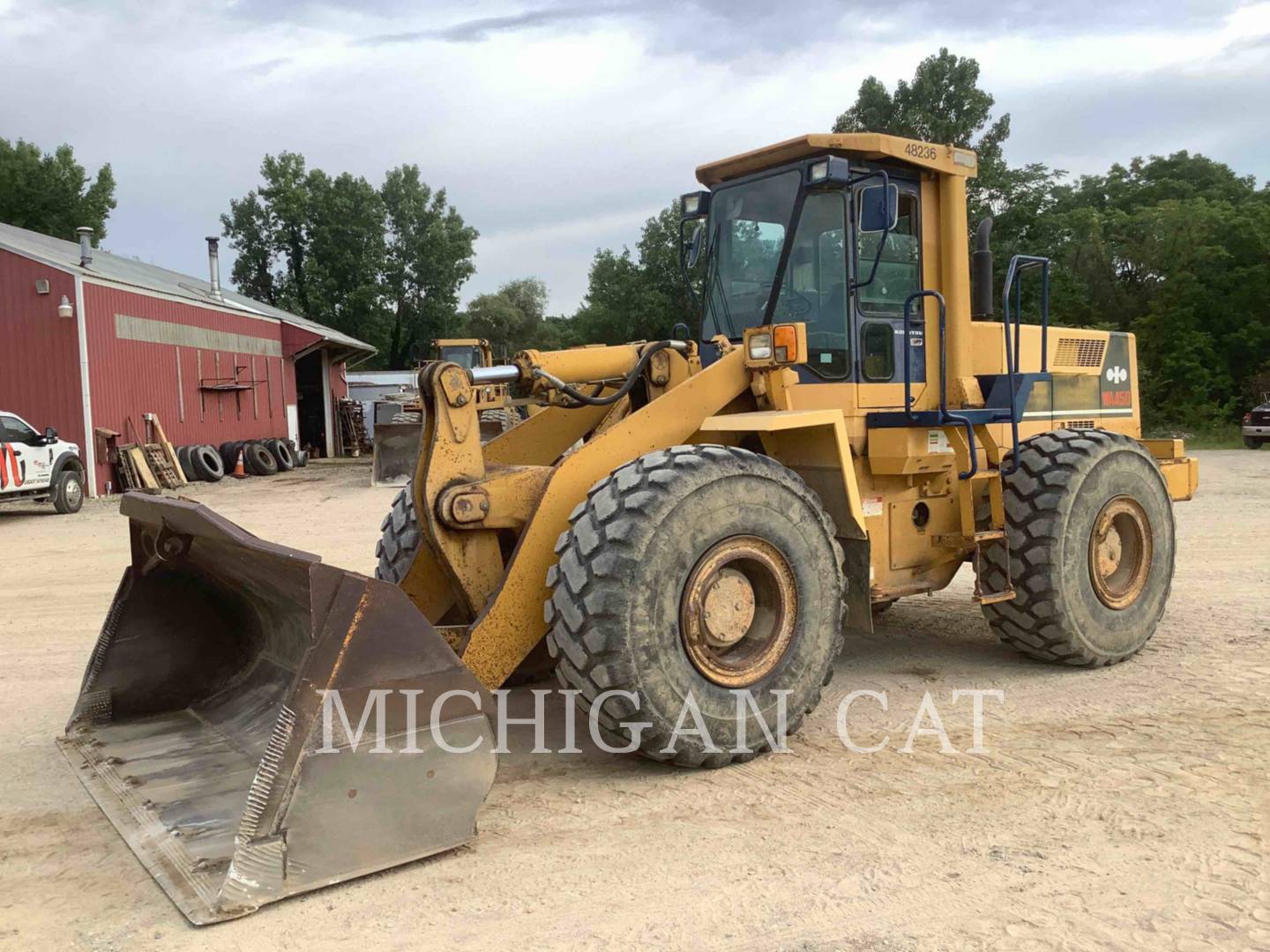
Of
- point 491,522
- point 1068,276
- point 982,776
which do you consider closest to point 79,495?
point 491,522

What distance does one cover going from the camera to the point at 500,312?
→ 58656 mm

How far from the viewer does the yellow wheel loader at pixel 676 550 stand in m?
3.44

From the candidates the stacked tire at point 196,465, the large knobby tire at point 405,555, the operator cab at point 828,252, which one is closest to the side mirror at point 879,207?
the operator cab at point 828,252

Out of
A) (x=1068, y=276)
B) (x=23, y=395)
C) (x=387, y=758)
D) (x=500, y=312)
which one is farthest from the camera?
(x=500, y=312)

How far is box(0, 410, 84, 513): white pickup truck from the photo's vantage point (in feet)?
51.1

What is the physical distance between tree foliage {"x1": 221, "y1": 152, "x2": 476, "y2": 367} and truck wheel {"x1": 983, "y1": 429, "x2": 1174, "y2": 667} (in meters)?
45.1

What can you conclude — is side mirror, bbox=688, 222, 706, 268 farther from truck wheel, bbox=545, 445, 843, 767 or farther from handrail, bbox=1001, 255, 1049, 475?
truck wheel, bbox=545, 445, 843, 767

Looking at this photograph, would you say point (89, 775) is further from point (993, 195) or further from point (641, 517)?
point (993, 195)

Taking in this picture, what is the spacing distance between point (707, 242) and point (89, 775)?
13.6 ft

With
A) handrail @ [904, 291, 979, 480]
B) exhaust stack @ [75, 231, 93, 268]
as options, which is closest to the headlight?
handrail @ [904, 291, 979, 480]

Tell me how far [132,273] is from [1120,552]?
2527 cm

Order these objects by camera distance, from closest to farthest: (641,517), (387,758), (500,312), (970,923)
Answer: (970,923) → (387,758) → (641,517) → (500,312)

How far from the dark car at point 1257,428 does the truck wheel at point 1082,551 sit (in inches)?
815

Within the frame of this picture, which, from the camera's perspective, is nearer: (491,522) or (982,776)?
(982,776)
